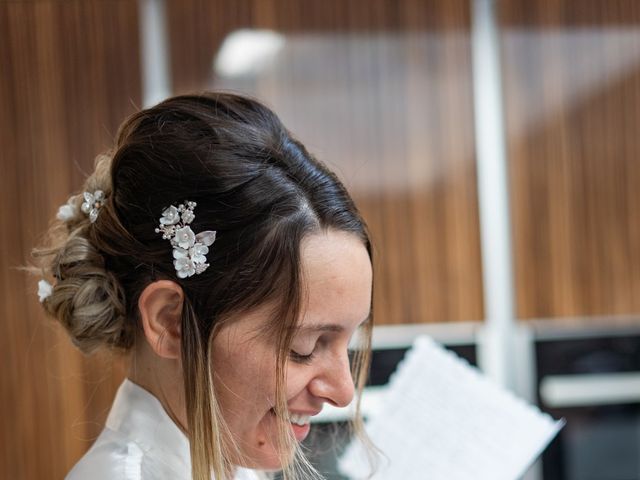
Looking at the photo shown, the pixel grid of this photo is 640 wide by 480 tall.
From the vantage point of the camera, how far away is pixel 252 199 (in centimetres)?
73

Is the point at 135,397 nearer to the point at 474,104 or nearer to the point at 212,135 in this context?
the point at 212,135

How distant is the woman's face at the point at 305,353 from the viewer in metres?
0.73

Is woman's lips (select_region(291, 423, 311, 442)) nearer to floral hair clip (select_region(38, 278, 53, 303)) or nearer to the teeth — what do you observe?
the teeth

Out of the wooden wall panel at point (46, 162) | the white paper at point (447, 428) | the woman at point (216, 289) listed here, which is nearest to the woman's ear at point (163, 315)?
the woman at point (216, 289)

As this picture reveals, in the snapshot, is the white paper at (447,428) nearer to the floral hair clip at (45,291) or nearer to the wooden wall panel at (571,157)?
the floral hair clip at (45,291)

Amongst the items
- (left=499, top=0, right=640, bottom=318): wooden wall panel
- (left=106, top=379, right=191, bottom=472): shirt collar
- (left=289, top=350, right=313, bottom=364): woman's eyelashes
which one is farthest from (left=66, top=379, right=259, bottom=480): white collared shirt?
(left=499, top=0, right=640, bottom=318): wooden wall panel

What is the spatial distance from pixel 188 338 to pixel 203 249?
0.07 m

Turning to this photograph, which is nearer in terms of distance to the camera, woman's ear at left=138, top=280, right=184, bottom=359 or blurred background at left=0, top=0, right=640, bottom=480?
woman's ear at left=138, top=280, right=184, bottom=359

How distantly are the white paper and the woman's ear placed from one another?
0.35 meters

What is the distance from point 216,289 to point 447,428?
45 centimetres

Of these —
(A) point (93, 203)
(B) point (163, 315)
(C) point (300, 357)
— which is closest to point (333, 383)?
(C) point (300, 357)

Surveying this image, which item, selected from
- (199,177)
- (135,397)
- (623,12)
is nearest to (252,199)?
(199,177)

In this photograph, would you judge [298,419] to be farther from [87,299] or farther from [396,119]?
[396,119]

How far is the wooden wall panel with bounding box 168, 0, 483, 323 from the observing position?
5.92ft
